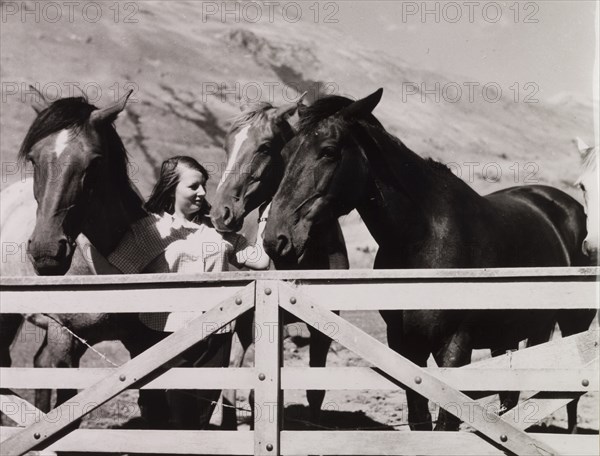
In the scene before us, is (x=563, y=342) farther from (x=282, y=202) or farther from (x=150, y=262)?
(x=150, y=262)

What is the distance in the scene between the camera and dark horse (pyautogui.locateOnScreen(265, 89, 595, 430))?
3.78m

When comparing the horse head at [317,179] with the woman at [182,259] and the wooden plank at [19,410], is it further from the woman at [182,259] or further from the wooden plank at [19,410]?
the wooden plank at [19,410]

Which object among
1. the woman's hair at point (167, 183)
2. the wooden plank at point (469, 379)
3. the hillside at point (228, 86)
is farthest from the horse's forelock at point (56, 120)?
the hillside at point (228, 86)

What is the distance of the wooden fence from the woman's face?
1.20 m

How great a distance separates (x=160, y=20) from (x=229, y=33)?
2690 mm

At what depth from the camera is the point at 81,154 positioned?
390cm

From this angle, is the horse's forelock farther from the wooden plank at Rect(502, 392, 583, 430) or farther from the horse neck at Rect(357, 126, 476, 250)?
the wooden plank at Rect(502, 392, 583, 430)

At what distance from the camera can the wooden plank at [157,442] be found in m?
3.43

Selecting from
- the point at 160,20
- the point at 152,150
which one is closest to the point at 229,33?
the point at 160,20

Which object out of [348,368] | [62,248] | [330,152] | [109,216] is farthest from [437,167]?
[62,248]

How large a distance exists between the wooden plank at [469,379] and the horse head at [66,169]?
1.38 metres

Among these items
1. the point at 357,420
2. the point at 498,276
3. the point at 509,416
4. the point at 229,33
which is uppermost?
the point at 229,33

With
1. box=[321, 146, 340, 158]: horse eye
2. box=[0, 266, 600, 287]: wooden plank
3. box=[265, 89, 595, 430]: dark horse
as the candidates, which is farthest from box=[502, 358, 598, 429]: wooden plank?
box=[321, 146, 340, 158]: horse eye

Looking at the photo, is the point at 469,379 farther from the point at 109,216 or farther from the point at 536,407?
the point at 109,216
